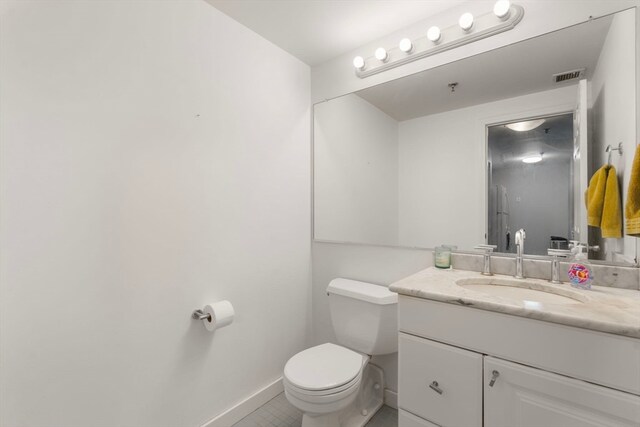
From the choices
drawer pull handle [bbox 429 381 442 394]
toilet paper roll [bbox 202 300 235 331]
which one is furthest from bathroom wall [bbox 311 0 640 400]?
toilet paper roll [bbox 202 300 235 331]

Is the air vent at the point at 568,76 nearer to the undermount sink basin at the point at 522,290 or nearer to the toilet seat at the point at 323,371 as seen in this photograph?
the undermount sink basin at the point at 522,290

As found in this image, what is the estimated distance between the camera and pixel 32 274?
1006 mm

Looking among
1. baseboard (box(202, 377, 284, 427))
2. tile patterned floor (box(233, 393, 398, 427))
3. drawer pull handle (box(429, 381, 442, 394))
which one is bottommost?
tile patterned floor (box(233, 393, 398, 427))

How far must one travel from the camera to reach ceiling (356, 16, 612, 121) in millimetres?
1252

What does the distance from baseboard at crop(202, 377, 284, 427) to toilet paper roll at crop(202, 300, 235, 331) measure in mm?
553

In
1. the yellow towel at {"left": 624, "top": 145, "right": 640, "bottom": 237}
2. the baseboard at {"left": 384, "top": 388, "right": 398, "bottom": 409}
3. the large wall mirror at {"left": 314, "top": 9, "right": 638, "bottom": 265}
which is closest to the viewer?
the yellow towel at {"left": 624, "top": 145, "right": 640, "bottom": 237}

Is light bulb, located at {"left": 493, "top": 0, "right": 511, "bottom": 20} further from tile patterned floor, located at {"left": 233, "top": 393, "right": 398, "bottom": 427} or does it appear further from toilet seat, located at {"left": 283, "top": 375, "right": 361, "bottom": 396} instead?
tile patterned floor, located at {"left": 233, "top": 393, "right": 398, "bottom": 427}

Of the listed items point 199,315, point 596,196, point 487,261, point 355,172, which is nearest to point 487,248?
point 487,261

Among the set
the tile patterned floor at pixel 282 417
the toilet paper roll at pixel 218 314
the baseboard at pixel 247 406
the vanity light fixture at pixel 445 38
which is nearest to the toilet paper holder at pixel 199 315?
the toilet paper roll at pixel 218 314

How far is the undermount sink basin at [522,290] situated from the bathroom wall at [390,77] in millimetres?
346

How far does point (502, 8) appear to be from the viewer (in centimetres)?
135

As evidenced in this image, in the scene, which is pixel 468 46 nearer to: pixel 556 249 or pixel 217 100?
pixel 556 249

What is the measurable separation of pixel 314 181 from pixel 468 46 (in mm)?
1238

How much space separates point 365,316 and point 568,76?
1.53 metres
